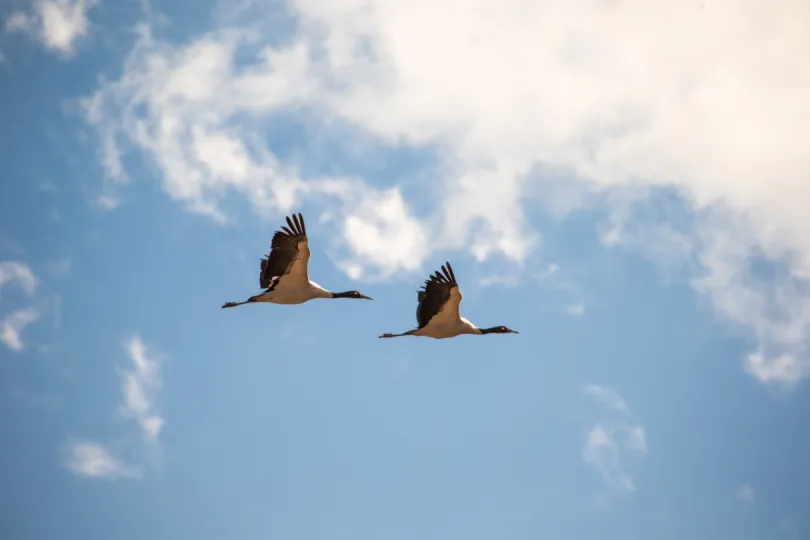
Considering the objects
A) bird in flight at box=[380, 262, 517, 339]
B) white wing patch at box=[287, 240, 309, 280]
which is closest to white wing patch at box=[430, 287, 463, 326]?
bird in flight at box=[380, 262, 517, 339]

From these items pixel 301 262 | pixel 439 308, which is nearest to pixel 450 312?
pixel 439 308

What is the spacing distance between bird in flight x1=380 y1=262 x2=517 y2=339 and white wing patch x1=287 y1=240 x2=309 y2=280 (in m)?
4.01

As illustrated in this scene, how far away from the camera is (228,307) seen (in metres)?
50.3

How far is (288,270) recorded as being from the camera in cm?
4838

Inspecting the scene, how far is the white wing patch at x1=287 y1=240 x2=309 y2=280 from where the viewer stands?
157 ft

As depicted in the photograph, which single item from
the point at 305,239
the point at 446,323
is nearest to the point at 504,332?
the point at 446,323

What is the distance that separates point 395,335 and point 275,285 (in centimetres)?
481

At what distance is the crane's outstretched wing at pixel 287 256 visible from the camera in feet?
157

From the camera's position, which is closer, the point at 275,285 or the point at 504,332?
the point at 275,285

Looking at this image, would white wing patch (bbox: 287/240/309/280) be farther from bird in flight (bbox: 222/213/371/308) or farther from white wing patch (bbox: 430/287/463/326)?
white wing patch (bbox: 430/287/463/326)

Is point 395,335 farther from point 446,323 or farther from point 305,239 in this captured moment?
point 305,239

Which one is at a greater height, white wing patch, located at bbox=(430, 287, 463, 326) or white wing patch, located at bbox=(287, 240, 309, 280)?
white wing patch, located at bbox=(287, 240, 309, 280)

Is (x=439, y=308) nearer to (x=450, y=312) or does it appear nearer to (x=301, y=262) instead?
(x=450, y=312)

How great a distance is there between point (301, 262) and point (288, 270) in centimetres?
53
